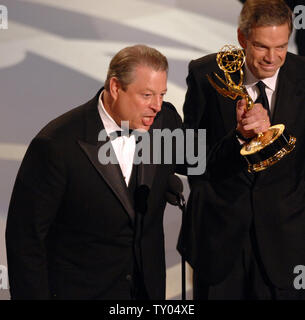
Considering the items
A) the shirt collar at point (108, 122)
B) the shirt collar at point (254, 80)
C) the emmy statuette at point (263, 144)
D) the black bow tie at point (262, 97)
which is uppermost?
the shirt collar at point (254, 80)

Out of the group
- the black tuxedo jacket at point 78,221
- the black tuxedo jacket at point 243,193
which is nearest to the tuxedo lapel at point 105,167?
the black tuxedo jacket at point 78,221

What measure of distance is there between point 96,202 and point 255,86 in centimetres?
78

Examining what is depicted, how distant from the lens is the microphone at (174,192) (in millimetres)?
2773

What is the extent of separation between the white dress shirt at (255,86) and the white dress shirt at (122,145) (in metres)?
0.51

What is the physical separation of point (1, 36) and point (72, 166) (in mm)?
1889

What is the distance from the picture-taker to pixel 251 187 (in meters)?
3.16

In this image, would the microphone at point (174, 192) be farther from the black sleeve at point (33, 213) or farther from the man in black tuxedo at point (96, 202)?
the black sleeve at point (33, 213)

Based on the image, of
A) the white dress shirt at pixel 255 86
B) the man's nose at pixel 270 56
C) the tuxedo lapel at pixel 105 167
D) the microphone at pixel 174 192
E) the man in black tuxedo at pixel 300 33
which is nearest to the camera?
the microphone at pixel 174 192

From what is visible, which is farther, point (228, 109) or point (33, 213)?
point (228, 109)

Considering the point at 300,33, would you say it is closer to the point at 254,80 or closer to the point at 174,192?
the point at 254,80

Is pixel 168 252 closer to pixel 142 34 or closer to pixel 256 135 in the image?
pixel 142 34

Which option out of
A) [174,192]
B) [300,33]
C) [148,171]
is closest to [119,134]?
[148,171]
